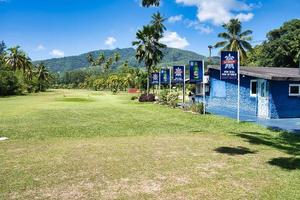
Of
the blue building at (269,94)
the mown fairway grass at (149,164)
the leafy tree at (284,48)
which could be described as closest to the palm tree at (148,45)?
the leafy tree at (284,48)

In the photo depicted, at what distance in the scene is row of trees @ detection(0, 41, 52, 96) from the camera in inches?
2840

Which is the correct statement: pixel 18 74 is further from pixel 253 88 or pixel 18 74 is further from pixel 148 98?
pixel 253 88

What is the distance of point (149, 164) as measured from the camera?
10000 mm

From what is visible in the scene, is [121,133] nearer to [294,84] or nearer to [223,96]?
[294,84]

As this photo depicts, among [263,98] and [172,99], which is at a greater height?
[263,98]

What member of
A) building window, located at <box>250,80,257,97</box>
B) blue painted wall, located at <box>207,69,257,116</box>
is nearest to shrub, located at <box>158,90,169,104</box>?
blue painted wall, located at <box>207,69,257,116</box>

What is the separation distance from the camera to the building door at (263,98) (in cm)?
2250

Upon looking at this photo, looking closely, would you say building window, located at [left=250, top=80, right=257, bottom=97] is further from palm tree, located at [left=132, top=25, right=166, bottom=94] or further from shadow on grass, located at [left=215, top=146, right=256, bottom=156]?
palm tree, located at [left=132, top=25, right=166, bottom=94]

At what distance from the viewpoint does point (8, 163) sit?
10.1m

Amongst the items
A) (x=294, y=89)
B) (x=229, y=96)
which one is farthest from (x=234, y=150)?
(x=229, y=96)

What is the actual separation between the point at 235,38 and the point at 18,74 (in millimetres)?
48142

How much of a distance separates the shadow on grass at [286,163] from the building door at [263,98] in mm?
12201

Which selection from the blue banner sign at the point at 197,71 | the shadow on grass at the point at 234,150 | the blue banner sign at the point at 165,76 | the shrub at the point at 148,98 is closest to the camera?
the shadow on grass at the point at 234,150

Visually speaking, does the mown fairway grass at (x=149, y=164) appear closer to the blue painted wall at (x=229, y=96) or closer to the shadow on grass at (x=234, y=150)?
the shadow on grass at (x=234, y=150)
